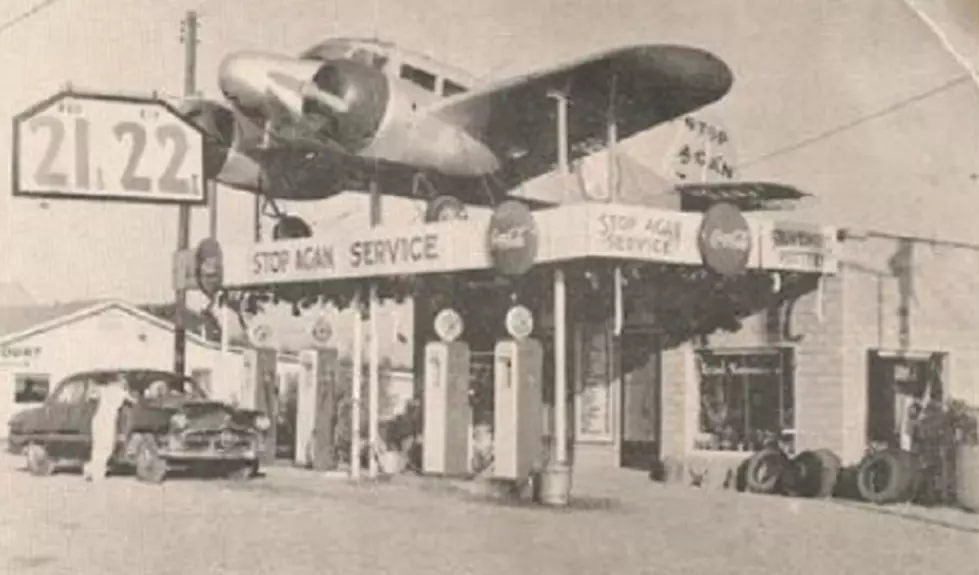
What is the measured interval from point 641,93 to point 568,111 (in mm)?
171

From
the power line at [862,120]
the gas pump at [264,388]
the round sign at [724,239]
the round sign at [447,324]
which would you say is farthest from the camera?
the power line at [862,120]

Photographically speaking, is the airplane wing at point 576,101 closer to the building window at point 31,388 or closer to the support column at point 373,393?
the support column at point 373,393

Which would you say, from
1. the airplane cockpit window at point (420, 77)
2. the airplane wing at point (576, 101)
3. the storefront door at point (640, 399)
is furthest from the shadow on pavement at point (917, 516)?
the airplane cockpit window at point (420, 77)

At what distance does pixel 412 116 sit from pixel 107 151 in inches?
27.0

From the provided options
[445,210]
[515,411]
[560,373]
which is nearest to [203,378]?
[445,210]

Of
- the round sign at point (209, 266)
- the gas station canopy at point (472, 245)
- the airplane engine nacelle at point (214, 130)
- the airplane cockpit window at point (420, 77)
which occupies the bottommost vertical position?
the round sign at point (209, 266)

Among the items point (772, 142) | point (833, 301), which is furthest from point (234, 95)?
point (833, 301)

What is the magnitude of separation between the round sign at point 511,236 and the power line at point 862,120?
62 centimetres

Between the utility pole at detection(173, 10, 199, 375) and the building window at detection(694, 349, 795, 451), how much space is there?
159 cm

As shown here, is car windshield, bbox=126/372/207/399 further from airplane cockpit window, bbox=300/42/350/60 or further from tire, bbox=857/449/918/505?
tire, bbox=857/449/918/505

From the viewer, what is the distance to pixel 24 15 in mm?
3229

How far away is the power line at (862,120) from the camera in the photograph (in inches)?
155

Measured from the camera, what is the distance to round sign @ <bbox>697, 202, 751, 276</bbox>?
3.83 meters

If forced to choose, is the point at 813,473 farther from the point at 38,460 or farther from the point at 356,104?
the point at 38,460
